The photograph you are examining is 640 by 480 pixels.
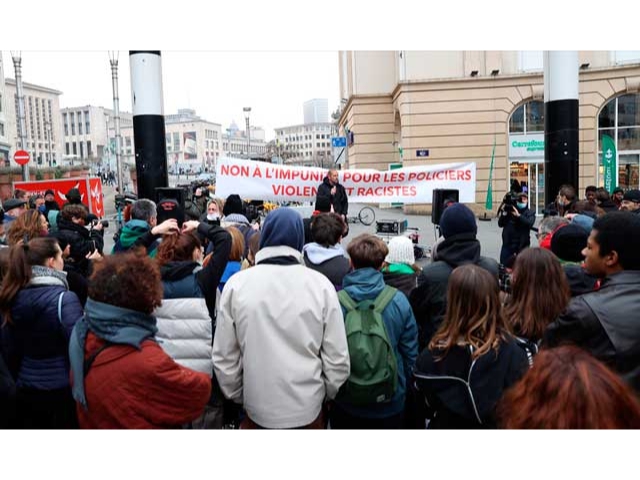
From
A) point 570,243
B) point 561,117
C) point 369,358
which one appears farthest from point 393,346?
point 561,117

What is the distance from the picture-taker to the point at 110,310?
8.32 ft

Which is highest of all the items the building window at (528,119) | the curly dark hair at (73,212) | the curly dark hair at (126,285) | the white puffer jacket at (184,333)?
the building window at (528,119)

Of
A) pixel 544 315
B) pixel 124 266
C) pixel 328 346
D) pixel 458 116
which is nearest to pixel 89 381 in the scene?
pixel 124 266

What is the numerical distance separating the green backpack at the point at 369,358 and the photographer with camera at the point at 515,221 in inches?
219

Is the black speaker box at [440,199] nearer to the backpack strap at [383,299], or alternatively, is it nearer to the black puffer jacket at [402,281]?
the black puffer jacket at [402,281]

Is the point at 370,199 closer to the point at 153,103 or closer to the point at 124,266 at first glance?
the point at 153,103

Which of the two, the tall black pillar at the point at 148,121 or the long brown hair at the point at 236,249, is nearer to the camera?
the long brown hair at the point at 236,249

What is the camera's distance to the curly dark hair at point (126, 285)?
2.58 m

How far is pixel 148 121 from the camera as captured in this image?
671 cm

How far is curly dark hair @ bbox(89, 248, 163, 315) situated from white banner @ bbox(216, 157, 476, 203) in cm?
682

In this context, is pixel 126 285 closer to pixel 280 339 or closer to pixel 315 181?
pixel 280 339

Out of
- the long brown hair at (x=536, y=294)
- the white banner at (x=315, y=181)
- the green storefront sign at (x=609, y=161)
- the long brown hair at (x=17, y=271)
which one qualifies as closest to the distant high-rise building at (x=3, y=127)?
the green storefront sign at (x=609, y=161)

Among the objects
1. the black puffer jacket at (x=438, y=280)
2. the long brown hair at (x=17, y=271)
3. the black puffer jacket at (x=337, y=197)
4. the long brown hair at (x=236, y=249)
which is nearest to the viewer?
the long brown hair at (x=17, y=271)

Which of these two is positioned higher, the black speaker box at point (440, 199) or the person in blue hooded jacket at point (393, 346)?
the black speaker box at point (440, 199)
